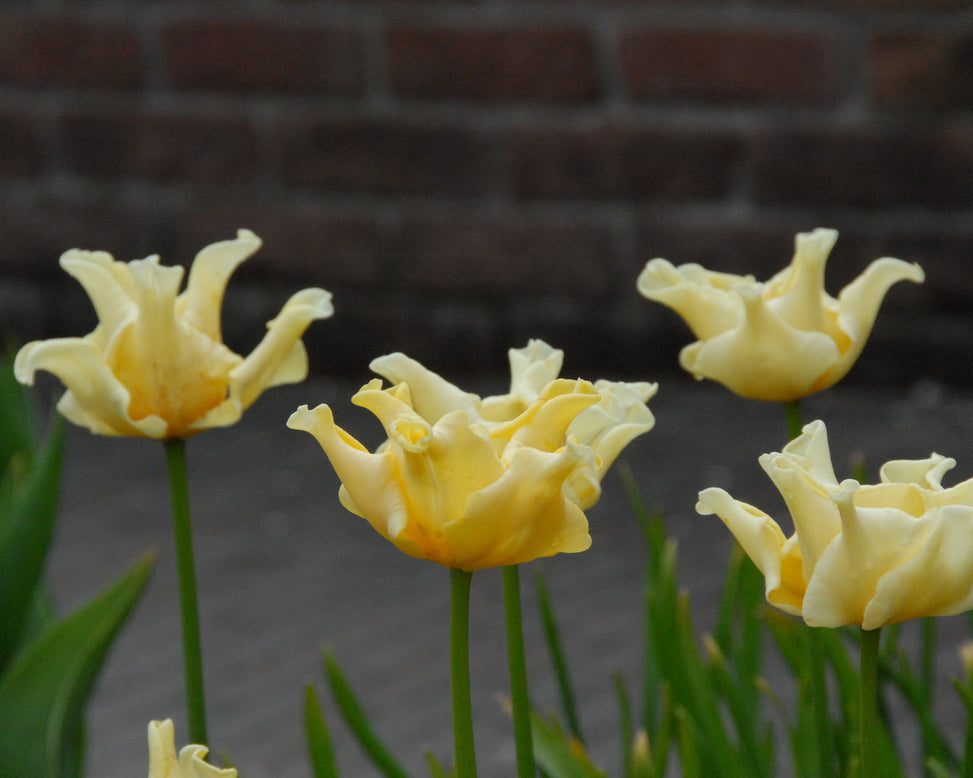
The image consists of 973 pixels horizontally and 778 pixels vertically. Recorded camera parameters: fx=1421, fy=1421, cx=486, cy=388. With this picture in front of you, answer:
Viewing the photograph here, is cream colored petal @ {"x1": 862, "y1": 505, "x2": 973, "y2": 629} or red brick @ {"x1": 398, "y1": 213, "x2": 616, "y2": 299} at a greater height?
red brick @ {"x1": 398, "y1": 213, "x2": 616, "y2": 299}

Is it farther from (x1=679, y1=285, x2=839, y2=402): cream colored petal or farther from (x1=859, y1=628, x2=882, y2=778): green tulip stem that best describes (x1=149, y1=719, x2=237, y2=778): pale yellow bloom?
(x1=679, y1=285, x2=839, y2=402): cream colored petal

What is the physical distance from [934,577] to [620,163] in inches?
108

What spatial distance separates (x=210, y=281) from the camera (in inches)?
28.3

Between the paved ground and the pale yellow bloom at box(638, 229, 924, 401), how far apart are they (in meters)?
1.06

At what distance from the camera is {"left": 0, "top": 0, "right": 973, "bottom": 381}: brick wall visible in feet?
9.80

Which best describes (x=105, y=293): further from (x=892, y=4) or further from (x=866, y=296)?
(x=892, y=4)

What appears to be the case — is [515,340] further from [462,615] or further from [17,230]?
[462,615]

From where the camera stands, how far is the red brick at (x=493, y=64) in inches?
123

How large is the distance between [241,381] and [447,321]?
271 cm

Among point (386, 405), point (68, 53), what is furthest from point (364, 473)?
point (68, 53)

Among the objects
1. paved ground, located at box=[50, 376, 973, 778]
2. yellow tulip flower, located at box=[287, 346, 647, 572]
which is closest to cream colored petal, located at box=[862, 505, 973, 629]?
yellow tulip flower, located at box=[287, 346, 647, 572]

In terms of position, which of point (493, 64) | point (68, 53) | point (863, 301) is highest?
point (68, 53)

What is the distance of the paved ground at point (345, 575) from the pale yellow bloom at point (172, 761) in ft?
4.34

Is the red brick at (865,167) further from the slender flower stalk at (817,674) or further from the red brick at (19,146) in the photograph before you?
the slender flower stalk at (817,674)
